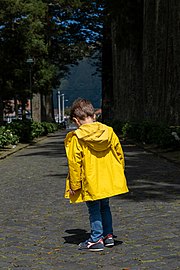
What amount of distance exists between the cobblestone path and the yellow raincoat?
587 mm

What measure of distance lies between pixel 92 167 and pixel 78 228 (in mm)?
1550

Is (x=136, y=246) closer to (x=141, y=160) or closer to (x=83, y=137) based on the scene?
(x=83, y=137)

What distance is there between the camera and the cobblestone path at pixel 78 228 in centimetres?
557

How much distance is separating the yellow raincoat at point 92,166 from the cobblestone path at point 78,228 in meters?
0.59

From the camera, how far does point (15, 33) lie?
3609cm

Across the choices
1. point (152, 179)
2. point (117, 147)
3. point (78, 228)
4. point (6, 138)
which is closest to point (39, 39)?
point (6, 138)

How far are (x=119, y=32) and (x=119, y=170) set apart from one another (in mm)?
25693

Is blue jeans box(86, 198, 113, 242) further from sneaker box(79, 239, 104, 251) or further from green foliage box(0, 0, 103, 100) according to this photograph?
green foliage box(0, 0, 103, 100)

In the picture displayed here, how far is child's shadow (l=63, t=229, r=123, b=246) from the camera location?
21.3ft

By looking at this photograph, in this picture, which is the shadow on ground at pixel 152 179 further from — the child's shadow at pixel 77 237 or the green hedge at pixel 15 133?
the green hedge at pixel 15 133

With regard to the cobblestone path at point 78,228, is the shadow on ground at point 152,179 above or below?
below

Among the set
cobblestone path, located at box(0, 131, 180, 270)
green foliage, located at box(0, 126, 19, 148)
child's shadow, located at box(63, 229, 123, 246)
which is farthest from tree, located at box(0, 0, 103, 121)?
child's shadow, located at box(63, 229, 123, 246)

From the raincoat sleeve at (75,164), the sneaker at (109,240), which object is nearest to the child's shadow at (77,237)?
the sneaker at (109,240)

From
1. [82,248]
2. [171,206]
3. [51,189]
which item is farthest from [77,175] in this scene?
[51,189]
